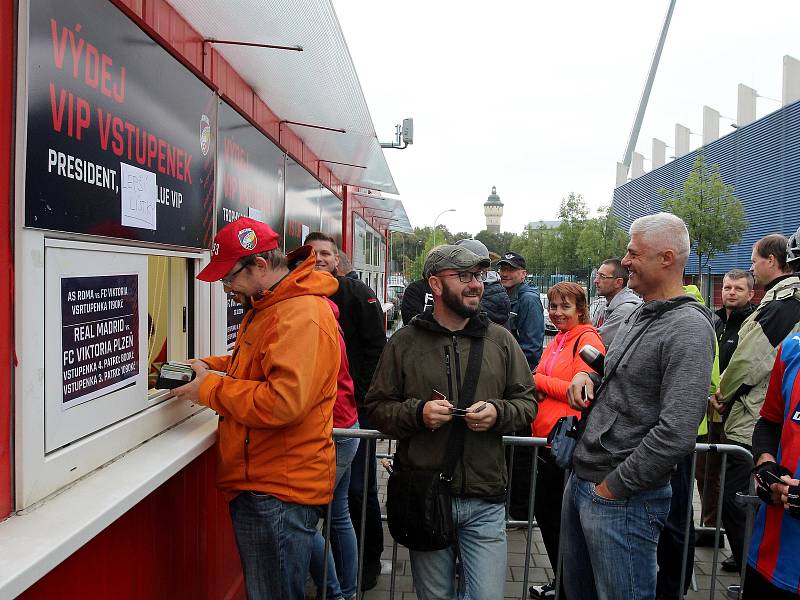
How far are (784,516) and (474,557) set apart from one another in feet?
3.61

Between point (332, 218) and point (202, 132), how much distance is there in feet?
17.6

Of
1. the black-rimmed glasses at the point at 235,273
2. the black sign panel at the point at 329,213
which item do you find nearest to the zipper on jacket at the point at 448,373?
the black-rimmed glasses at the point at 235,273

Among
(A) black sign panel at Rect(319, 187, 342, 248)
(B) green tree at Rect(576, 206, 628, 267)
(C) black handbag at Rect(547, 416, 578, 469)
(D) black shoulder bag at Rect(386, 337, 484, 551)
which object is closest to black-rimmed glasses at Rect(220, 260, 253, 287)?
(D) black shoulder bag at Rect(386, 337, 484, 551)

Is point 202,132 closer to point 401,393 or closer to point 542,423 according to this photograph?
point 401,393

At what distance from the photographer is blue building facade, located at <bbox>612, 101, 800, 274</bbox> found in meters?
27.9

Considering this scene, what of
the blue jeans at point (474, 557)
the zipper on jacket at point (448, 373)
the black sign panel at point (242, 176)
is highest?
the black sign panel at point (242, 176)

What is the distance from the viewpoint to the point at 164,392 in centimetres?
302

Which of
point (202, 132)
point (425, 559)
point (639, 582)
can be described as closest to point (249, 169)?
point (202, 132)

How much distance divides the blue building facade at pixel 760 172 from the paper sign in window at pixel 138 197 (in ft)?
96.7

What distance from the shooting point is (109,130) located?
225 cm

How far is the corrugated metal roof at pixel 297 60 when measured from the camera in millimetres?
3018

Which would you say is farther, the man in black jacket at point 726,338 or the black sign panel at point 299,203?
the black sign panel at point 299,203

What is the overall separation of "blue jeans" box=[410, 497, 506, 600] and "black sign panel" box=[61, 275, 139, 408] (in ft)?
4.54

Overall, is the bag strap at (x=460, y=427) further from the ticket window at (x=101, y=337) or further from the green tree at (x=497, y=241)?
the green tree at (x=497, y=241)
